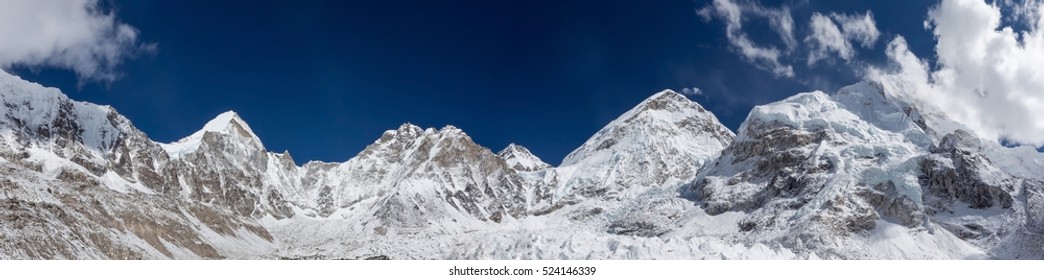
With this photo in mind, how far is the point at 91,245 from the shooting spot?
612 ft

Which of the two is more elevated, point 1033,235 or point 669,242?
point 1033,235

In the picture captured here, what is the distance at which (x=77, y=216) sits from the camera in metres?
198

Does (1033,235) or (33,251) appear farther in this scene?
(1033,235)
